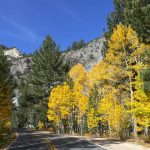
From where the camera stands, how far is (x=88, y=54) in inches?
6624

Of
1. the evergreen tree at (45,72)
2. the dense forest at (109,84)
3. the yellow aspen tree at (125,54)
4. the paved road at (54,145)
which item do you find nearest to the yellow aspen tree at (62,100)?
the dense forest at (109,84)

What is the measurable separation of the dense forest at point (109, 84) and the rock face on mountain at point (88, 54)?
240 ft

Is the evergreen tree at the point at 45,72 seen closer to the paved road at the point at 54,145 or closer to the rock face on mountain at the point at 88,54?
the paved road at the point at 54,145

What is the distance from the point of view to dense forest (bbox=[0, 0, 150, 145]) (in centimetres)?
2152

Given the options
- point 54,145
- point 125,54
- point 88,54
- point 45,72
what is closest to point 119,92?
point 125,54

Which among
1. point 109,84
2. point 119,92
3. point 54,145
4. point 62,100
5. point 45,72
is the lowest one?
point 54,145

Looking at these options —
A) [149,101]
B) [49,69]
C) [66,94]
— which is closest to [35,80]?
[49,69]

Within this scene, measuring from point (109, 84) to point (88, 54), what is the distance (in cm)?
13364

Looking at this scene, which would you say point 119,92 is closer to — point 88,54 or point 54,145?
point 54,145

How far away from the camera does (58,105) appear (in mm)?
60000

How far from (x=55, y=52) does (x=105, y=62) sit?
43.3 meters

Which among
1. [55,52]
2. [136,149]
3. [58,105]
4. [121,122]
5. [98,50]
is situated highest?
[98,50]

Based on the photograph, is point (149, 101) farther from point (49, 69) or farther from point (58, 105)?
point (49, 69)

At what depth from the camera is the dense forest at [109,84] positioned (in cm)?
2152
